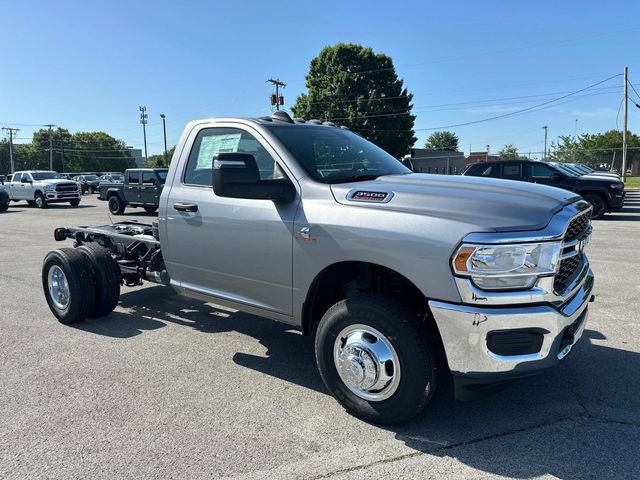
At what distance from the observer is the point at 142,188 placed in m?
19.5

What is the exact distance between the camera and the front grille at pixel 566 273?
283 centimetres

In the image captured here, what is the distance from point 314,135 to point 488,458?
266 cm

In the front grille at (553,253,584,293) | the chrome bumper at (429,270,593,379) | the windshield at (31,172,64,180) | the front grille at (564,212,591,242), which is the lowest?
the chrome bumper at (429,270,593,379)

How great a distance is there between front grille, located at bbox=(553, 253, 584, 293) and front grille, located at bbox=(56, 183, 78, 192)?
27267 millimetres

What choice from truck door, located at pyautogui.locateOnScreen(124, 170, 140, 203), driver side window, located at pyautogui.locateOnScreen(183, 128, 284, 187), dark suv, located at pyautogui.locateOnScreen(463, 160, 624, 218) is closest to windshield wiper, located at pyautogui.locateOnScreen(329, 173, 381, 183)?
driver side window, located at pyautogui.locateOnScreen(183, 128, 284, 187)

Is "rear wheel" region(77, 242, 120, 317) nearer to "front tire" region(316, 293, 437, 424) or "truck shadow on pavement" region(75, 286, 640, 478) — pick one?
"truck shadow on pavement" region(75, 286, 640, 478)

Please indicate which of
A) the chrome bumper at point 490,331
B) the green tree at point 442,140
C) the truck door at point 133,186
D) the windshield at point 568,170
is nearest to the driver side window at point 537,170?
the windshield at point 568,170

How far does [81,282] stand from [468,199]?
13.2 ft

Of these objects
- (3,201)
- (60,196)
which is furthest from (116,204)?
(3,201)

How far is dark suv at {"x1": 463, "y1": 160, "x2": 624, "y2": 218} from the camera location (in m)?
14.4

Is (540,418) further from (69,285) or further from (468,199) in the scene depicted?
(69,285)

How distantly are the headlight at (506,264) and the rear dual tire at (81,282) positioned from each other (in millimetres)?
3992

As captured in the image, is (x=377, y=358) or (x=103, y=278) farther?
(x=103, y=278)

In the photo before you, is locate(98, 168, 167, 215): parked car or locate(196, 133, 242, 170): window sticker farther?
locate(98, 168, 167, 215): parked car
